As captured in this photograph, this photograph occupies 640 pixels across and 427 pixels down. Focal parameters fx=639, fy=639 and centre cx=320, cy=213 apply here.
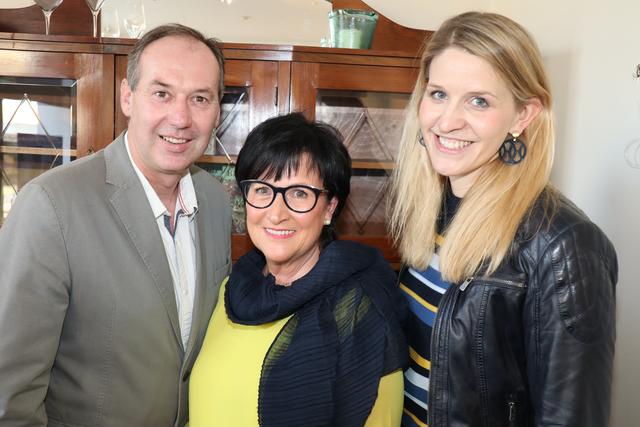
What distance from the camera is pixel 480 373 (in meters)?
1.29

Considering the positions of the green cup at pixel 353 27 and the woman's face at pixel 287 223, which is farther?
the green cup at pixel 353 27

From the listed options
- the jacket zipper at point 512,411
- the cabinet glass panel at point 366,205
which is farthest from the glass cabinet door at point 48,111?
the jacket zipper at point 512,411

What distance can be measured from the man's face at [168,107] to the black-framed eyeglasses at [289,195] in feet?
0.82

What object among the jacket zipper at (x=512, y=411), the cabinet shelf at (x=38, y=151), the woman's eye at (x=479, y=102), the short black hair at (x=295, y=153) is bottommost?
the jacket zipper at (x=512, y=411)

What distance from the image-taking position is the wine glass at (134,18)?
268cm

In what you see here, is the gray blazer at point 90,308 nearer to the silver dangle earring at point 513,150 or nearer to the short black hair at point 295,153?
the short black hair at point 295,153

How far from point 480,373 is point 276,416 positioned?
44 centimetres

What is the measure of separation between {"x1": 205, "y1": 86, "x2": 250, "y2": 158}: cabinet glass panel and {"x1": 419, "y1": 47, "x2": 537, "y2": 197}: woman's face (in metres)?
1.23

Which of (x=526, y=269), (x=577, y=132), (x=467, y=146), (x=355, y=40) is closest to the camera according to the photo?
(x=526, y=269)

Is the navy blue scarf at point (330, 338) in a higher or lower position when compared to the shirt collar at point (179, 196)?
lower

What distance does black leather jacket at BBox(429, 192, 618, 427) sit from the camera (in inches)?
46.3

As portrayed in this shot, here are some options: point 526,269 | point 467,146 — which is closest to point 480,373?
point 526,269

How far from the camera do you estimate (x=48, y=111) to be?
2498 mm

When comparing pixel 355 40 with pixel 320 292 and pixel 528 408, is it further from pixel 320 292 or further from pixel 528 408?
pixel 528 408
